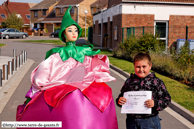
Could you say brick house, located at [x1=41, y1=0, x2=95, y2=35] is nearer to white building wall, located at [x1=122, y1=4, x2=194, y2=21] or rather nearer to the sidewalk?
white building wall, located at [x1=122, y1=4, x2=194, y2=21]

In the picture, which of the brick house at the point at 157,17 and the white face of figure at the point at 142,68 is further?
the brick house at the point at 157,17

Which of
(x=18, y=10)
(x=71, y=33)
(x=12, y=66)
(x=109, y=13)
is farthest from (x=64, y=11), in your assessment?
(x=71, y=33)

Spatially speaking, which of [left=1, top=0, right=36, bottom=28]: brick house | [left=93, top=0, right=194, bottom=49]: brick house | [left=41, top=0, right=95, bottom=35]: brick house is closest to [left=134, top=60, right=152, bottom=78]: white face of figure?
[left=93, top=0, right=194, bottom=49]: brick house

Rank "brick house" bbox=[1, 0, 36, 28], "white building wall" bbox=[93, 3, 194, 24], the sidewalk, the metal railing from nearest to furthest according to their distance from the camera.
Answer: the sidewalk, the metal railing, "white building wall" bbox=[93, 3, 194, 24], "brick house" bbox=[1, 0, 36, 28]

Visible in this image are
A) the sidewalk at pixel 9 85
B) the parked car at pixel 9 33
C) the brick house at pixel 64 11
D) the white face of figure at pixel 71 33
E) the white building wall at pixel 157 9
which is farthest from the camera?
the brick house at pixel 64 11

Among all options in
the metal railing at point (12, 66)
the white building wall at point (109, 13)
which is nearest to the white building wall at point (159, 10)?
the white building wall at point (109, 13)

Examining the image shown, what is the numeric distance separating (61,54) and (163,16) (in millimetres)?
20141

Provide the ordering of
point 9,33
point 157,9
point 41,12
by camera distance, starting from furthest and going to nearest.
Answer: point 41,12, point 9,33, point 157,9

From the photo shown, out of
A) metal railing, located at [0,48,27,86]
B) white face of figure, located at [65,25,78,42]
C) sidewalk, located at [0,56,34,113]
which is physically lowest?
sidewalk, located at [0,56,34,113]

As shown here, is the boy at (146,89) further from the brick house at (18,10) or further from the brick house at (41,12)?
the brick house at (18,10)

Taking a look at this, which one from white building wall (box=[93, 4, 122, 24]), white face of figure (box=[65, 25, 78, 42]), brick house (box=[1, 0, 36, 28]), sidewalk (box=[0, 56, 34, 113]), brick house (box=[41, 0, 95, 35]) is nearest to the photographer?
white face of figure (box=[65, 25, 78, 42])

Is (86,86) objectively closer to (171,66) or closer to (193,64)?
(193,64)

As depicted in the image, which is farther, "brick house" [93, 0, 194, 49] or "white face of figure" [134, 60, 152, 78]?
"brick house" [93, 0, 194, 49]

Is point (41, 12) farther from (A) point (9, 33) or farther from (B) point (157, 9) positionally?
(B) point (157, 9)
